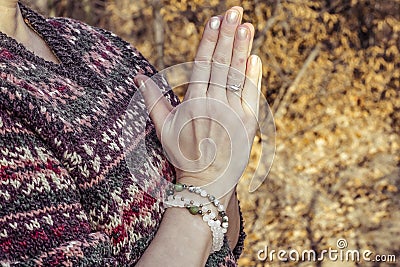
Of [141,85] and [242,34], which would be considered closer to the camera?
[242,34]

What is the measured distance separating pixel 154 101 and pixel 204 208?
0.25 meters

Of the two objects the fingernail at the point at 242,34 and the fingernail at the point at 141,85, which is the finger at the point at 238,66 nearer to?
→ the fingernail at the point at 242,34

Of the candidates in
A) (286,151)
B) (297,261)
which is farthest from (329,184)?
(297,261)

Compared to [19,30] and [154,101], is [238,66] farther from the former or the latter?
[19,30]

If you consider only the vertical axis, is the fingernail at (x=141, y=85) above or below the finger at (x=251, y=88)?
below

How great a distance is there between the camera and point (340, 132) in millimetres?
5594

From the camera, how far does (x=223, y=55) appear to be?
4.32 ft

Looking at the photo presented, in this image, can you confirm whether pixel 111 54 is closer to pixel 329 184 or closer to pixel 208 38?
pixel 208 38

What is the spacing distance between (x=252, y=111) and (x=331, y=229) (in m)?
3.70

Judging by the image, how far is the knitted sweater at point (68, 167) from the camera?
112cm
